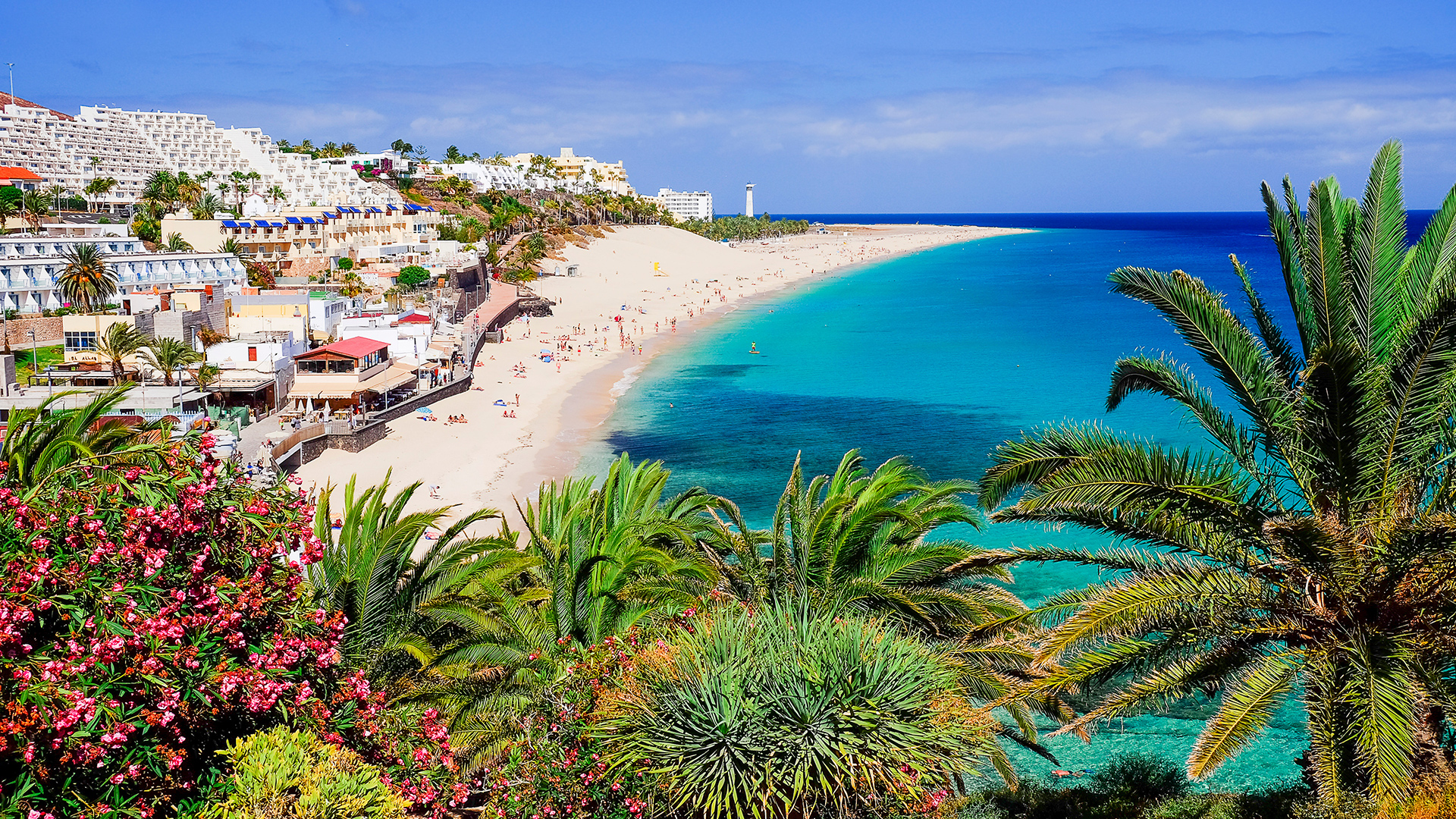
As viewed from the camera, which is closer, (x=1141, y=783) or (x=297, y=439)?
(x=1141, y=783)

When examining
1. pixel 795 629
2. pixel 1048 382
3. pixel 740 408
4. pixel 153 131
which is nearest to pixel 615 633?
pixel 795 629

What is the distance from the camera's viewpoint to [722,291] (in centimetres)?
8900

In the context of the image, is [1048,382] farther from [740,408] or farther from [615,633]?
[615,633]

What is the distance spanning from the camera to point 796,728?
641cm

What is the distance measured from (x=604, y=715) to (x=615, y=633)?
10.5 ft

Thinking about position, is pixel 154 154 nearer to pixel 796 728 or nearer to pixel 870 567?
pixel 870 567

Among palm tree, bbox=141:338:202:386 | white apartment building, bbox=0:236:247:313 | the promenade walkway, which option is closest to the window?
palm tree, bbox=141:338:202:386

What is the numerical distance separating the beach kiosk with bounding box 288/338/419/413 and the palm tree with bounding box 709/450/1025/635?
940 inches

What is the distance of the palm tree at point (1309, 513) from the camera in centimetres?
658

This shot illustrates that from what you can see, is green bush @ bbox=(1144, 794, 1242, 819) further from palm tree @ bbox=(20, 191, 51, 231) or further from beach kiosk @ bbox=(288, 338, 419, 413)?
palm tree @ bbox=(20, 191, 51, 231)

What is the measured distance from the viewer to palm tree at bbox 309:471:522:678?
9727 millimetres

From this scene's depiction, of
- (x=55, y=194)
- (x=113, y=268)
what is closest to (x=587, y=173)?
(x=55, y=194)

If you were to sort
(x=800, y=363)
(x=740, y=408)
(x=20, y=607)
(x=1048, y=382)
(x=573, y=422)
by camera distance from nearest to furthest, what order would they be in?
1. (x=20, y=607)
2. (x=573, y=422)
3. (x=740, y=408)
4. (x=1048, y=382)
5. (x=800, y=363)

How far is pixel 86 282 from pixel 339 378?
37.9 feet
